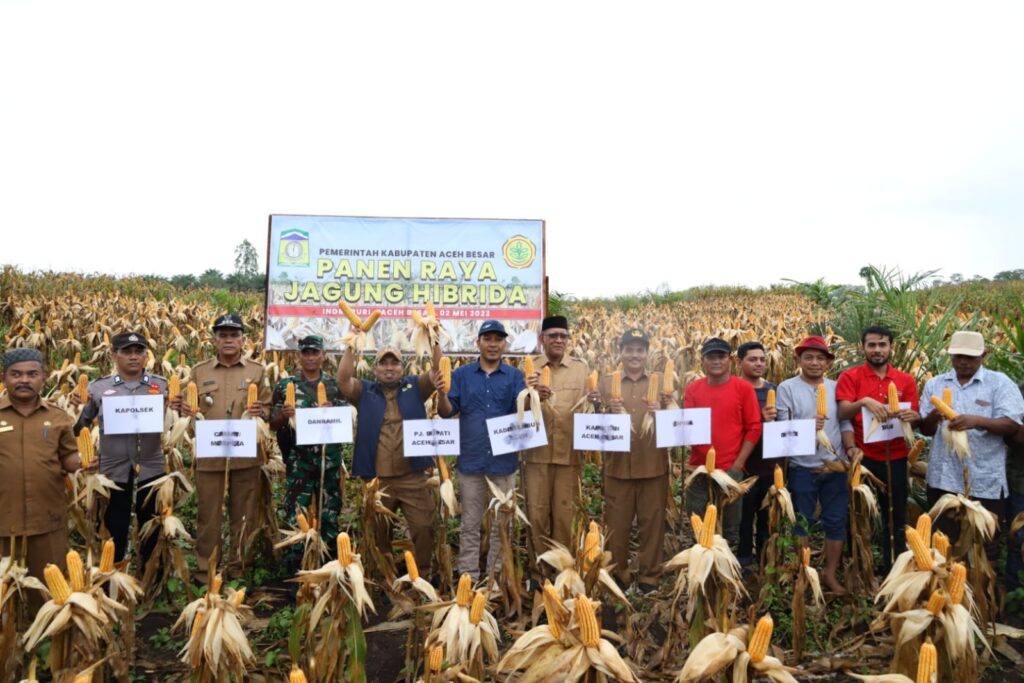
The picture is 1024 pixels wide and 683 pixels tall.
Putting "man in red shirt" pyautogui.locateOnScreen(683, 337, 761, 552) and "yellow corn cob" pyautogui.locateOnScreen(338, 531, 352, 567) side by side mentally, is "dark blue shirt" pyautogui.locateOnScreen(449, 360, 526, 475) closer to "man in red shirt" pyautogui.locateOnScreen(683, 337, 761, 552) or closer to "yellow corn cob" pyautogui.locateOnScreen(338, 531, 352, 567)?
"man in red shirt" pyautogui.locateOnScreen(683, 337, 761, 552)

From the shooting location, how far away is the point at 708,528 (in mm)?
3461

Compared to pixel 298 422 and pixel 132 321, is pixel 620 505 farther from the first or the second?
pixel 132 321

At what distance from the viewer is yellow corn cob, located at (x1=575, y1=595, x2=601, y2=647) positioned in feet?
8.62

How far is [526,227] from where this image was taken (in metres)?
8.77

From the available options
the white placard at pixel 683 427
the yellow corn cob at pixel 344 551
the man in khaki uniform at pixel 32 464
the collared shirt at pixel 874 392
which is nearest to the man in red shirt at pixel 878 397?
the collared shirt at pixel 874 392

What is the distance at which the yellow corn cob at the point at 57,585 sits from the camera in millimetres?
3123

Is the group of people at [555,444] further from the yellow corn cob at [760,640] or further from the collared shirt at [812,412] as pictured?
the yellow corn cob at [760,640]

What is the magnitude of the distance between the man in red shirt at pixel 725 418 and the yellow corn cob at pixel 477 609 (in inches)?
105

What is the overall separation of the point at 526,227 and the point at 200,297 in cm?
1724

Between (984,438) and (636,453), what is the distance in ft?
8.07

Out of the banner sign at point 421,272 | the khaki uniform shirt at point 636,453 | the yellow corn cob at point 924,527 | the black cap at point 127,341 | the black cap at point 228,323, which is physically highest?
the banner sign at point 421,272

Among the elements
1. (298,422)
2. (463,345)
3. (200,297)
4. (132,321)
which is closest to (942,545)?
(298,422)

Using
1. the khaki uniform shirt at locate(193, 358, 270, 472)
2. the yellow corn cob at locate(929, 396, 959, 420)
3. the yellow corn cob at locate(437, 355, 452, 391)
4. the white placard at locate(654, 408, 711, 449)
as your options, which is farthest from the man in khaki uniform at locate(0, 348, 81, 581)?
the yellow corn cob at locate(929, 396, 959, 420)

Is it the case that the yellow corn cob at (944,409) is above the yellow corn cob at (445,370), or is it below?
below
